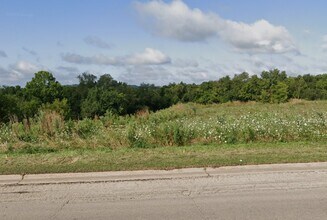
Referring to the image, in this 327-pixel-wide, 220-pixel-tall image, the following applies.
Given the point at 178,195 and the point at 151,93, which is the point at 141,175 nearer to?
the point at 178,195

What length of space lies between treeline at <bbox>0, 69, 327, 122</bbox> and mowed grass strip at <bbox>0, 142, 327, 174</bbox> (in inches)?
1793

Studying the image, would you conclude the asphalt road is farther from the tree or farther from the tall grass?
the tree

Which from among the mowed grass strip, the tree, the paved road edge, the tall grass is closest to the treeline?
the tree

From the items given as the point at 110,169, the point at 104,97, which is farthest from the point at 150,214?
the point at 104,97

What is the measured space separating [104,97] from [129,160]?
66983 mm

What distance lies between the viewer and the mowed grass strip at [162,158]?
25.9 feet

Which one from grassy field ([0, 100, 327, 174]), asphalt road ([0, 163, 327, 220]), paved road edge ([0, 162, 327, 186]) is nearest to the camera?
asphalt road ([0, 163, 327, 220])

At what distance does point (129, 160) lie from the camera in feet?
28.6

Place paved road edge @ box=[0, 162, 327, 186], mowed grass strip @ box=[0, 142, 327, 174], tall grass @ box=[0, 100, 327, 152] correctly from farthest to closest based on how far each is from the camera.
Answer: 1. tall grass @ box=[0, 100, 327, 152]
2. mowed grass strip @ box=[0, 142, 327, 174]
3. paved road edge @ box=[0, 162, 327, 186]

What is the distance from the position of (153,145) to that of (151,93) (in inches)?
3263

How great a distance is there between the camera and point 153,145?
11.2m

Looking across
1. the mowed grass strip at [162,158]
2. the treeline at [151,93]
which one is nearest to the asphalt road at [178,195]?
the mowed grass strip at [162,158]

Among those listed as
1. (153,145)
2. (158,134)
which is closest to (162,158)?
(153,145)

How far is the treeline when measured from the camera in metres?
61.2
